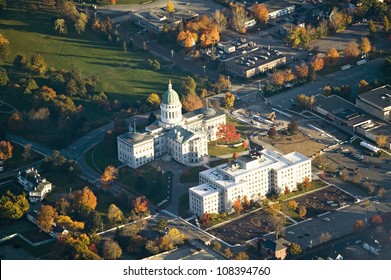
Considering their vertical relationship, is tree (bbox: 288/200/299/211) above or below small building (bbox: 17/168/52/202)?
below

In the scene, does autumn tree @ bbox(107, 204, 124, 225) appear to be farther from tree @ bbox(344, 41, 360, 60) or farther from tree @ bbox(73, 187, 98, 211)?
tree @ bbox(344, 41, 360, 60)

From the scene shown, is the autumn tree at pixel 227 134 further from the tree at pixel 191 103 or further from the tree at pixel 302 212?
the tree at pixel 302 212

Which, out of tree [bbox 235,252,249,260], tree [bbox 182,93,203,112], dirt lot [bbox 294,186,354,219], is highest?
tree [bbox 182,93,203,112]

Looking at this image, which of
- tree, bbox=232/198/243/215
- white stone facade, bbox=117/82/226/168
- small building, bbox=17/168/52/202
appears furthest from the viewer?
white stone facade, bbox=117/82/226/168

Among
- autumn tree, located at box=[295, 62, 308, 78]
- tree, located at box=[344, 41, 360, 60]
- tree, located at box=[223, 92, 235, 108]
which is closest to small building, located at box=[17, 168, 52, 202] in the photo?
Answer: tree, located at box=[223, 92, 235, 108]

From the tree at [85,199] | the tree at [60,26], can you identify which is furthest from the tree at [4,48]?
the tree at [85,199]

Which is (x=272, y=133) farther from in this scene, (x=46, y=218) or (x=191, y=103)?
(x=46, y=218)

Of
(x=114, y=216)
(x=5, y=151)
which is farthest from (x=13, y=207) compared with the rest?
(x=5, y=151)
